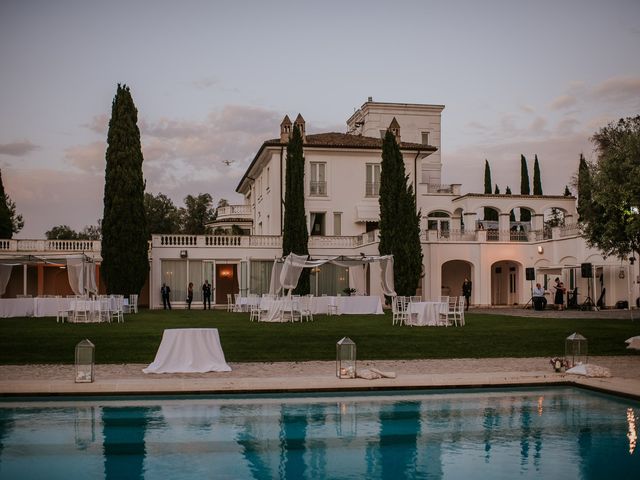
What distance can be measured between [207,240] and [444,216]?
17.2m

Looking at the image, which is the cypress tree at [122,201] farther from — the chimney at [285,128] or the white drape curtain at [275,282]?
the chimney at [285,128]

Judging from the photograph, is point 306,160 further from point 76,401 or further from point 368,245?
point 76,401

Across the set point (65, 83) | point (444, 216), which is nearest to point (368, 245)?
point (444, 216)

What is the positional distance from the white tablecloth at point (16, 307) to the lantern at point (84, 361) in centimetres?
1897

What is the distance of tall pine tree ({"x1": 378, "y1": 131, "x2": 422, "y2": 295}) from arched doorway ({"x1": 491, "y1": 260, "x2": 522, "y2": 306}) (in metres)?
9.57

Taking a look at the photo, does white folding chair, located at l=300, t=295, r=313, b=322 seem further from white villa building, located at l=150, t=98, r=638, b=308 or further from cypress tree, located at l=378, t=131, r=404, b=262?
white villa building, located at l=150, t=98, r=638, b=308

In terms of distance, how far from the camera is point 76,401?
1065 cm

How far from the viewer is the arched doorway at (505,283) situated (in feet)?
138

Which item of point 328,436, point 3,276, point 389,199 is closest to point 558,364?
point 328,436

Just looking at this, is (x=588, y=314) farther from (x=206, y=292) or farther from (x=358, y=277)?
(x=206, y=292)

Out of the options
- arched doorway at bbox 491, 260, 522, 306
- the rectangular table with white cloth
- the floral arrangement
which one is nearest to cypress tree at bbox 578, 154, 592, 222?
the rectangular table with white cloth

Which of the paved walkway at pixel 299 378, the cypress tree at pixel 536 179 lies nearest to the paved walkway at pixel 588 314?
the paved walkway at pixel 299 378

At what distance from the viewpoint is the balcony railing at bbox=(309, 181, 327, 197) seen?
41.8 meters

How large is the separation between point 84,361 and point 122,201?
23.8 metres
